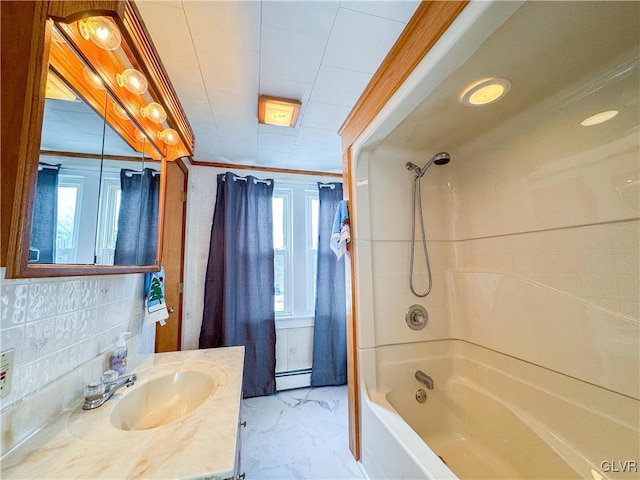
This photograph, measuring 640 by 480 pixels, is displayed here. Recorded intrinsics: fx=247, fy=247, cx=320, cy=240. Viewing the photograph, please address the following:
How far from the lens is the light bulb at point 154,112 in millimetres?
1188

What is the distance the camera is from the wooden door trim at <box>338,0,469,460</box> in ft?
3.08

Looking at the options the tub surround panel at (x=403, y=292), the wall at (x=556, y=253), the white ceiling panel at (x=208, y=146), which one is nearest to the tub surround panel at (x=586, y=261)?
the wall at (x=556, y=253)

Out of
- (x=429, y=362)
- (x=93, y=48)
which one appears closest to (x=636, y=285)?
(x=429, y=362)

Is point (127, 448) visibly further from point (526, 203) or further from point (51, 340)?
point (526, 203)

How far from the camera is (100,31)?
0.81 metres

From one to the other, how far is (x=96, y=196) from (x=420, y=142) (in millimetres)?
1769

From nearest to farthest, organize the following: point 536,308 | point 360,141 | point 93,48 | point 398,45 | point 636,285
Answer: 1. point 93,48
2. point 636,285
3. point 398,45
4. point 536,308
5. point 360,141

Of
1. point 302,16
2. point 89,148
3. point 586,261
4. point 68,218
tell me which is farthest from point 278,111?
point 586,261

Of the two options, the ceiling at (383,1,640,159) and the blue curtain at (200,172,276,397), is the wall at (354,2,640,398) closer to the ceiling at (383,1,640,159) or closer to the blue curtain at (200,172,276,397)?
the ceiling at (383,1,640,159)

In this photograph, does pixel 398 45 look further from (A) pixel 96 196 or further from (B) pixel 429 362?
(B) pixel 429 362

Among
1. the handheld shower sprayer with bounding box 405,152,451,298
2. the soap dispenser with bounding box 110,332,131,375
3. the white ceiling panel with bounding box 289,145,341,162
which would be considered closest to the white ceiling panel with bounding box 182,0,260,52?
the white ceiling panel with bounding box 289,145,341,162

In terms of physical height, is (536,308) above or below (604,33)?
below

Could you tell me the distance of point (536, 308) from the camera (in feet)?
4.28

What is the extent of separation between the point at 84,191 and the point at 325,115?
147 centimetres
